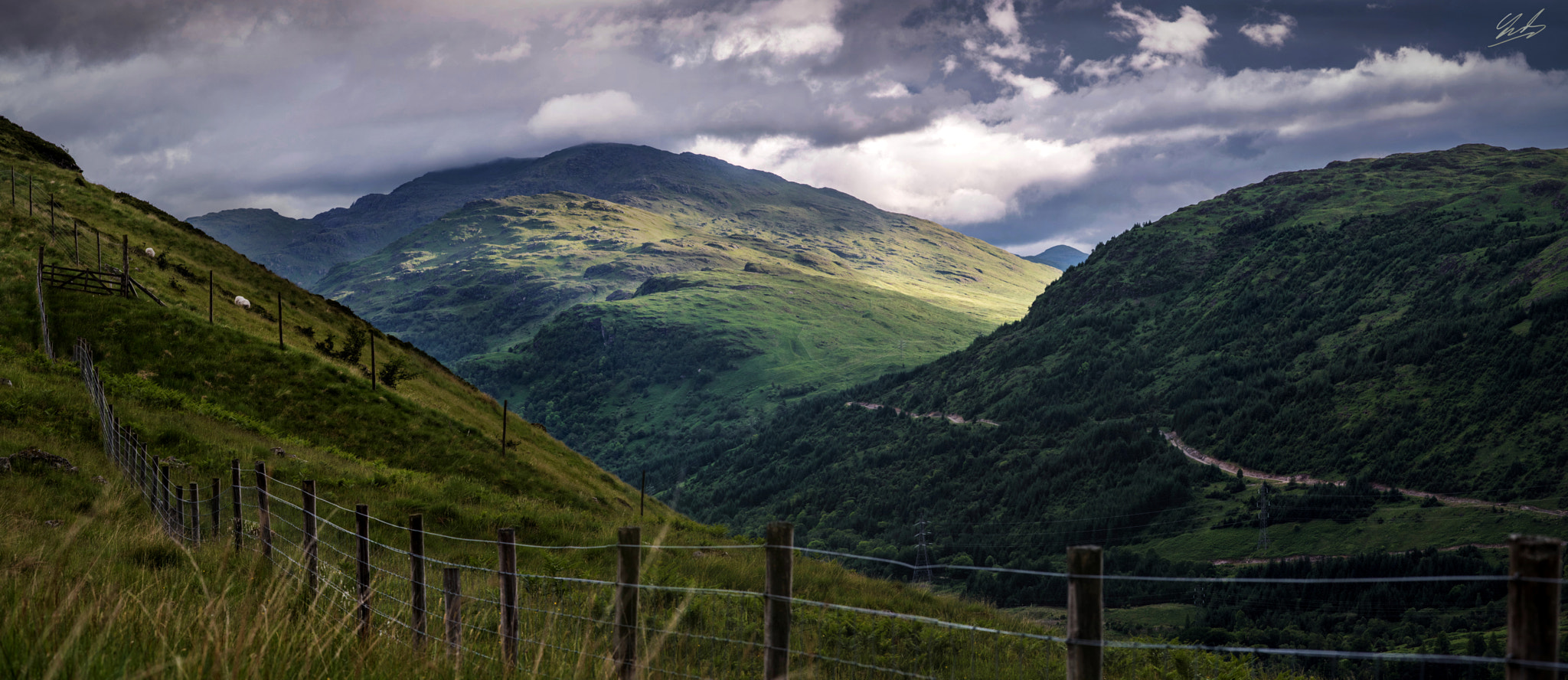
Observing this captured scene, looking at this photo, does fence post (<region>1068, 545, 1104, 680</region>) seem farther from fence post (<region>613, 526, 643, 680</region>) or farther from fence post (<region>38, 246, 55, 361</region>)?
fence post (<region>38, 246, 55, 361</region>)

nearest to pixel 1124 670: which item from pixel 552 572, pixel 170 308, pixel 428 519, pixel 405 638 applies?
pixel 552 572

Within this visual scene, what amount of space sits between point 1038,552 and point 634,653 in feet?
562

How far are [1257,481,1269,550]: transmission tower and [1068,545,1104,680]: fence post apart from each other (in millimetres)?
157939

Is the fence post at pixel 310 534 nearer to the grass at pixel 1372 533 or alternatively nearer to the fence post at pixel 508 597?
the fence post at pixel 508 597

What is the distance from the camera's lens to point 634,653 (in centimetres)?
624

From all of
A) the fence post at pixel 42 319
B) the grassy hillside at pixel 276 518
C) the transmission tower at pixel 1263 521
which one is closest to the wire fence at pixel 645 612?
the grassy hillside at pixel 276 518

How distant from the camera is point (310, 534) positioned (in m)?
8.77

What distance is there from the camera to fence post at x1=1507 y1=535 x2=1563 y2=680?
120 inches

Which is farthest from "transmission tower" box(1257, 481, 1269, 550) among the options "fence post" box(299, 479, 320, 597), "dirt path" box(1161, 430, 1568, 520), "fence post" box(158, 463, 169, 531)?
"fence post" box(299, 479, 320, 597)

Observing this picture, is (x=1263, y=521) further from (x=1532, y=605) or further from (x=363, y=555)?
(x=1532, y=605)

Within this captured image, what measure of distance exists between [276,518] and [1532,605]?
45.8 feet

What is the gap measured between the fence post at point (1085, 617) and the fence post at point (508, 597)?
14.2ft

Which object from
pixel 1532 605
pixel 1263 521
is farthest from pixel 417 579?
pixel 1263 521

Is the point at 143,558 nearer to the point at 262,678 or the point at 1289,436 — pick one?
the point at 262,678
